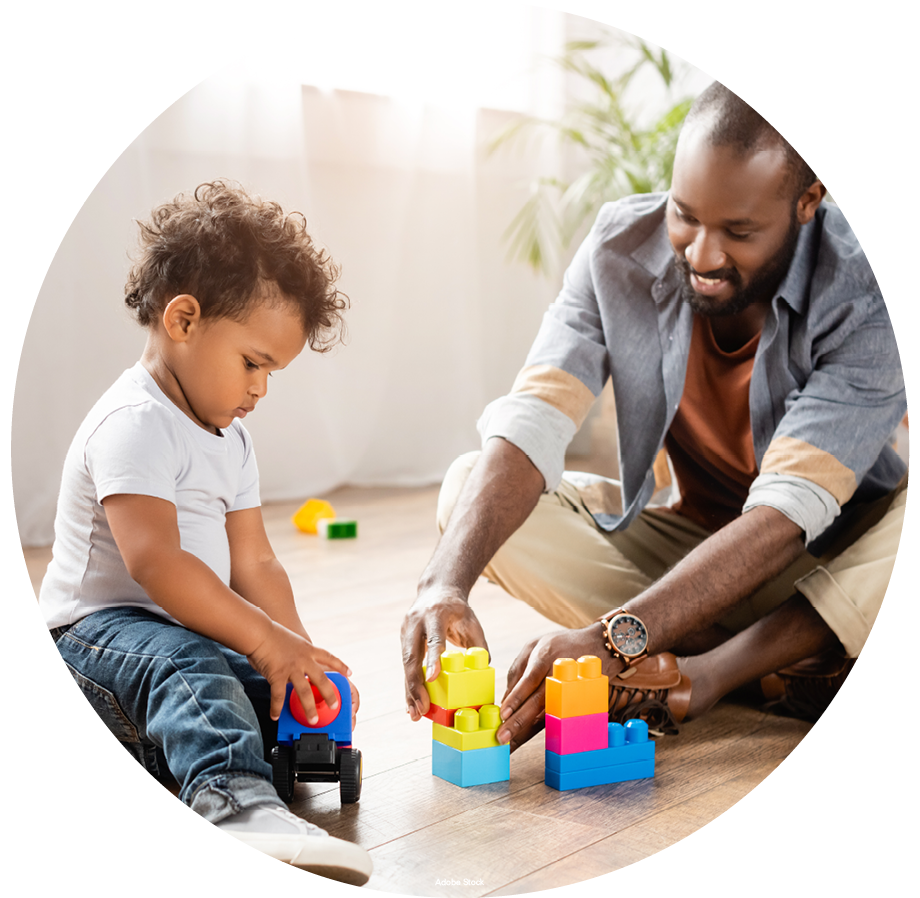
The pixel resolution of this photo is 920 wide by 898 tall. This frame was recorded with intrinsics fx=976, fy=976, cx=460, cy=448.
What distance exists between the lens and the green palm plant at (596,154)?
6.02 ft

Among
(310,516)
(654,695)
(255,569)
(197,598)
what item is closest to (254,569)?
(255,569)

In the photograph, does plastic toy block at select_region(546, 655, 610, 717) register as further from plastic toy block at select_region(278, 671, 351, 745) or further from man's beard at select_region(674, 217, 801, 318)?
man's beard at select_region(674, 217, 801, 318)

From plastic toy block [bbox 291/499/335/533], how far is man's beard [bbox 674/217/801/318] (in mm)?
561

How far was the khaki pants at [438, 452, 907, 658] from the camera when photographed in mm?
999

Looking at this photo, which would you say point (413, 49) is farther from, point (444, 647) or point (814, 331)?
point (444, 647)

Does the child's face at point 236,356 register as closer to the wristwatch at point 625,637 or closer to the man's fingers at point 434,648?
the man's fingers at point 434,648

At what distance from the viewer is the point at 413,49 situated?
0.97 m

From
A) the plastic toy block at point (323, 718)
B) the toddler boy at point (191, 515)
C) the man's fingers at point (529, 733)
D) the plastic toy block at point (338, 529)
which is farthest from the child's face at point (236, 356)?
the plastic toy block at point (338, 529)

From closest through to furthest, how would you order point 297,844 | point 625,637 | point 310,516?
1. point 297,844
2. point 625,637
3. point 310,516

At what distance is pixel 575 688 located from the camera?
719 mm

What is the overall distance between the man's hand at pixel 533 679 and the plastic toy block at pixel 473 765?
1 centimetres

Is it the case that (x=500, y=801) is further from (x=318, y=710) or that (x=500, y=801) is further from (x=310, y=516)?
(x=310, y=516)

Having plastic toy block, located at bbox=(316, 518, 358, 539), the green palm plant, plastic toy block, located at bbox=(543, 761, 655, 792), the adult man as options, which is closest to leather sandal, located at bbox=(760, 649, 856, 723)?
the adult man

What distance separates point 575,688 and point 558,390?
0.35m
